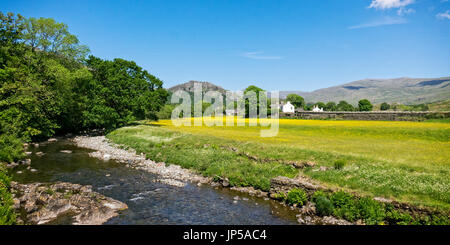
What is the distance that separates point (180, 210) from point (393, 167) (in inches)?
620

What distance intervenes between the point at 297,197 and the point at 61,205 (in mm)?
14983

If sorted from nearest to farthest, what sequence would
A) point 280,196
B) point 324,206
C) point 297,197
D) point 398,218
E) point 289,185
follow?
1. point 398,218
2. point 324,206
3. point 297,197
4. point 280,196
5. point 289,185

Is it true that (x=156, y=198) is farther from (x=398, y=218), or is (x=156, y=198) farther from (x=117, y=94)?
(x=117, y=94)

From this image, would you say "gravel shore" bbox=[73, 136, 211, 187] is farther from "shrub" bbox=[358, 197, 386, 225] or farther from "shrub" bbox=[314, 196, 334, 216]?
"shrub" bbox=[358, 197, 386, 225]

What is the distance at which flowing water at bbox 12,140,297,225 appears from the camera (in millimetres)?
15336

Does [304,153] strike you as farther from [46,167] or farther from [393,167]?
[46,167]

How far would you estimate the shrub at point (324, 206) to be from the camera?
15.7 meters

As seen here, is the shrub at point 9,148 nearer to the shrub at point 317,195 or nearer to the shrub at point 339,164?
the shrub at point 317,195

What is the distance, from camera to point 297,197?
57.3 feet

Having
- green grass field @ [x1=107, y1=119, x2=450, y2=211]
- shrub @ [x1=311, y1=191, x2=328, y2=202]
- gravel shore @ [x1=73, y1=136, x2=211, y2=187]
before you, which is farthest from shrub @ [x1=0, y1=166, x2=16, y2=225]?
shrub @ [x1=311, y1=191, x2=328, y2=202]

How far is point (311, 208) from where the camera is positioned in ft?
54.3

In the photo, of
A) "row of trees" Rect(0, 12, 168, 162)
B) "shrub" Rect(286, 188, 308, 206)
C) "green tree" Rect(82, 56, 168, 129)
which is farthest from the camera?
"green tree" Rect(82, 56, 168, 129)

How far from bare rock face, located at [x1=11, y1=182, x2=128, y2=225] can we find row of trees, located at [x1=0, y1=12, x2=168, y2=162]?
13.9m

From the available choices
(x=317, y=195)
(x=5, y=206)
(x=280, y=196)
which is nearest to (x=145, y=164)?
(x=5, y=206)
